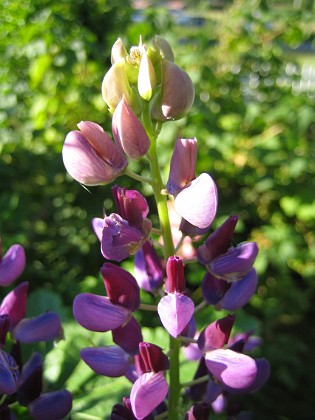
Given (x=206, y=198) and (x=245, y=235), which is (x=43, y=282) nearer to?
(x=245, y=235)

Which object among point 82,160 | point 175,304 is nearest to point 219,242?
point 175,304

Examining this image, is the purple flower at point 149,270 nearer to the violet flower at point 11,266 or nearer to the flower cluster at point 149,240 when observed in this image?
the flower cluster at point 149,240

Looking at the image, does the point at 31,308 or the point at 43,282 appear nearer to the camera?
the point at 31,308

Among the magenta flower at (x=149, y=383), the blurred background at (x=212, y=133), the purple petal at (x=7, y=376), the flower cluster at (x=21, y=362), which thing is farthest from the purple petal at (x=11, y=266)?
the blurred background at (x=212, y=133)

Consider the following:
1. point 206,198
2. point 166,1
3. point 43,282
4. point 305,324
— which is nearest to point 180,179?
point 206,198

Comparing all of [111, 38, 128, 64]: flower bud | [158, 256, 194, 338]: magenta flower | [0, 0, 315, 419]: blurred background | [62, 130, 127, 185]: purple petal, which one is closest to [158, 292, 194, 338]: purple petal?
[158, 256, 194, 338]: magenta flower
